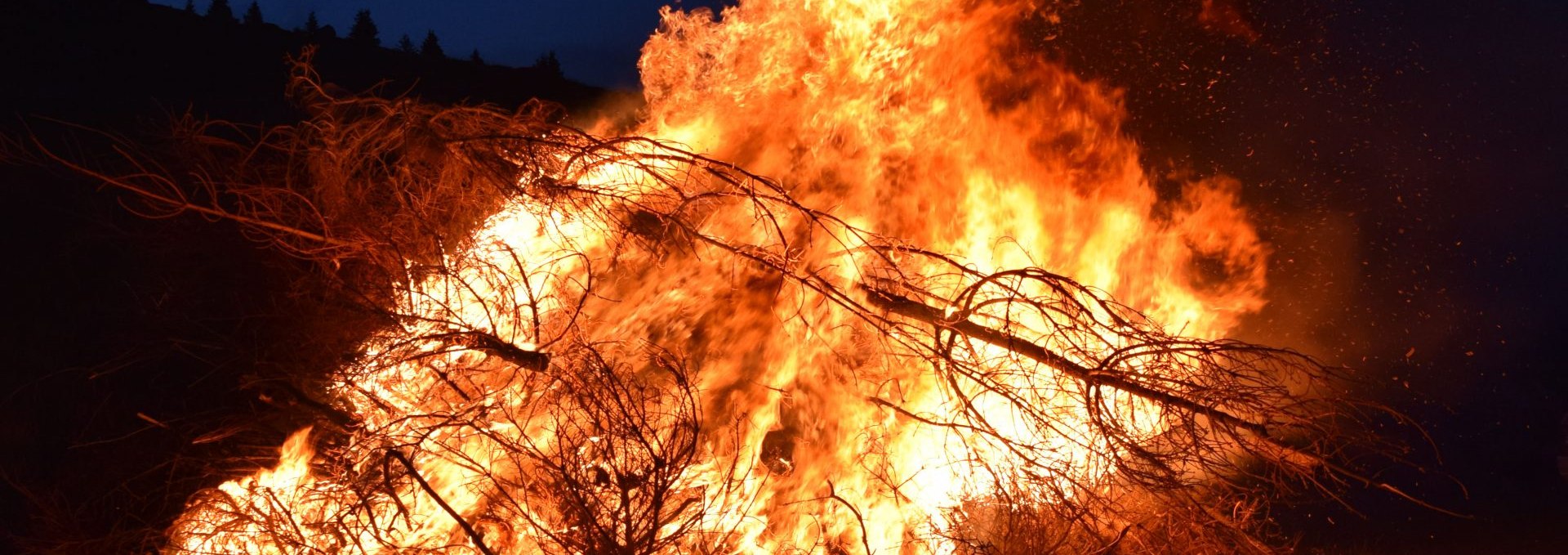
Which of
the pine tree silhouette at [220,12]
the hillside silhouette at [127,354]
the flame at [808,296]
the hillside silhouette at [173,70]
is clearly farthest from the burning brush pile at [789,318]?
the pine tree silhouette at [220,12]

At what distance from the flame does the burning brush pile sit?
2cm

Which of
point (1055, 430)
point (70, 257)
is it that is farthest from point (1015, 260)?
point (70, 257)

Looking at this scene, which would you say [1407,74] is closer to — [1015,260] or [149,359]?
[1015,260]

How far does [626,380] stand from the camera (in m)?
3.71

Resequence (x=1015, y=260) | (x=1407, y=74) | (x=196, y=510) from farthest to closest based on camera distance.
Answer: (x=1407, y=74), (x=1015, y=260), (x=196, y=510)

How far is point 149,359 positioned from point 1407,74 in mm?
7082

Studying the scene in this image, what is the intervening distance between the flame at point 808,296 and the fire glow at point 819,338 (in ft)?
0.05

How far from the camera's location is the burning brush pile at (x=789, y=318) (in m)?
3.38

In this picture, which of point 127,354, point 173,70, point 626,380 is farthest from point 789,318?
point 173,70

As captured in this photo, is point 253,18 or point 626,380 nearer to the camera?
point 626,380

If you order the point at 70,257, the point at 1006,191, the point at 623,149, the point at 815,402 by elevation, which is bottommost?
the point at 70,257

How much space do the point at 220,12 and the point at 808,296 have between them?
11802 mm

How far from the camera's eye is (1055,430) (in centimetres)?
341

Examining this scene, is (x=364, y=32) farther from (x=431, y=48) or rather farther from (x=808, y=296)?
(x=808, y=296)
